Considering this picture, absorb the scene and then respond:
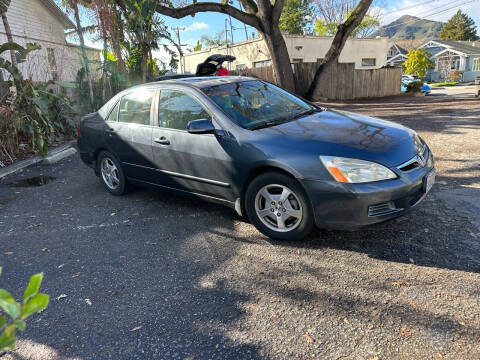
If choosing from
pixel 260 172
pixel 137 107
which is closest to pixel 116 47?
pixel 137 107

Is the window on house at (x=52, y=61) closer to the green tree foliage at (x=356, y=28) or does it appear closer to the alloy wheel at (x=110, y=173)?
the alloy wheel at (x=110, y=173)

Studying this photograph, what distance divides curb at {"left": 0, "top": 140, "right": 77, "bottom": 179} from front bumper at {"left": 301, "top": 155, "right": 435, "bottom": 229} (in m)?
6.45

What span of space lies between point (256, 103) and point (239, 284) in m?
2.24

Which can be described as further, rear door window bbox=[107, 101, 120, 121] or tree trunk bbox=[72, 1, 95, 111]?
tree trunk bbox=[72, 1, 95, 111]

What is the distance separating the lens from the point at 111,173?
18.2ft

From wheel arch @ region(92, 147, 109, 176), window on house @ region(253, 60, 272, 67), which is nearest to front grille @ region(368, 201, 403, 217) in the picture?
wheel arch @ region(92, 147, 109, 176)

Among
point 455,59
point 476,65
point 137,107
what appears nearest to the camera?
point 137,107

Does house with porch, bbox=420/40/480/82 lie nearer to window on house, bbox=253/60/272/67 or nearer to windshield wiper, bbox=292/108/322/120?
window on house, bbox=253/60/272/67

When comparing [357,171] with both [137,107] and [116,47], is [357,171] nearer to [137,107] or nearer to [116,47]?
[137,107]

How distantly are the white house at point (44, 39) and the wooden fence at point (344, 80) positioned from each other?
28.8 feet

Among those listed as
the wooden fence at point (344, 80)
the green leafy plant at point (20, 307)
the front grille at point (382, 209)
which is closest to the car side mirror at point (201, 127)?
the front grille at point (382, 209)

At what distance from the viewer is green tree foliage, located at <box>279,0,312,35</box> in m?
38.4

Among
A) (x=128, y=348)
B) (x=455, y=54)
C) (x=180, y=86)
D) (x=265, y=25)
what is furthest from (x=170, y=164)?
(x=455, y=54)

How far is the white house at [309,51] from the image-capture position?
24.3m
